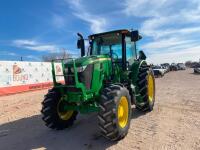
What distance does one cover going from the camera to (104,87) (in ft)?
25.5

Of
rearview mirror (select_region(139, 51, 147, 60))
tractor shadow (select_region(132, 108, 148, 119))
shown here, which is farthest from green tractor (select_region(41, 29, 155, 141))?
rearview mirror (select_region(139, 51, 147, 60))

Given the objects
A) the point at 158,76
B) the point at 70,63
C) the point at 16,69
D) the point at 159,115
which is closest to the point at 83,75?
the point at 70,63

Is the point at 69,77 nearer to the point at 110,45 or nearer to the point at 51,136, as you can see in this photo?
the point at 51,136

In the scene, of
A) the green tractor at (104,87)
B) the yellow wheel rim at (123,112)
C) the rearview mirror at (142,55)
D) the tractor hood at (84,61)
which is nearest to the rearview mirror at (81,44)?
the green tractor at (104,87)

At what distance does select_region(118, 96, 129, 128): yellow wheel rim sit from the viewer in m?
6.76

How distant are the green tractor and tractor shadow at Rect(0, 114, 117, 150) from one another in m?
0.34

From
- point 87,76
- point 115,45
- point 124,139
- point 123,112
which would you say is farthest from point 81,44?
point 124,139

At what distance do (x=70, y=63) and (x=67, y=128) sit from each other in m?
2.03

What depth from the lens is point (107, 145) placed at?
6.31 m

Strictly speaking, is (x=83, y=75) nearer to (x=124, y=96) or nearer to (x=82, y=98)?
(x=82, y=98)

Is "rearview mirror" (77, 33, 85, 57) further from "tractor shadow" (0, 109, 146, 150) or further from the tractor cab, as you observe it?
"tractor shadow" (0, 109, 146, 150)

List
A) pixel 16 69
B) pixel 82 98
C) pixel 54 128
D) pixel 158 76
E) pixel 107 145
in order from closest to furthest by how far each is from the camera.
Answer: pixel 107 145
pixel 82 98
pixel 54 128
pixel 16 69
pixel 158 76

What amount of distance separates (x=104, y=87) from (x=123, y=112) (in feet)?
3.65

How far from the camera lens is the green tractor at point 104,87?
6.41 meters
